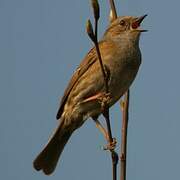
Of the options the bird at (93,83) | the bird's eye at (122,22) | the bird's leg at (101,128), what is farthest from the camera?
the bird's eye at (122,22)

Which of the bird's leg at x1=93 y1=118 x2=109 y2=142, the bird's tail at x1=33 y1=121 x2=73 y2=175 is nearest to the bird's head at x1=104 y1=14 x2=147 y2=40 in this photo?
the bird's leg at x1=93 y1=118 x2=109 y2=142

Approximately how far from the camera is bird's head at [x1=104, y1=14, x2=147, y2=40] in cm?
671

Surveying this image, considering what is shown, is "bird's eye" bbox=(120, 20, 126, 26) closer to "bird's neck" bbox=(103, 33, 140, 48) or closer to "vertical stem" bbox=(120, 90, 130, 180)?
"bird's neck" bbox=(103, 33, 140, 48)

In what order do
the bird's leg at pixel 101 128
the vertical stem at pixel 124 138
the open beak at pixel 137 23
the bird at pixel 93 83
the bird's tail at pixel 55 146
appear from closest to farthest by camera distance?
the vertical stem at pixel 124 138 → the bird's leg at pixel 101 128 → the bird at pixel 93 83 → the open beak at pixel 137 23 → the bird's tail at pixel 55 146

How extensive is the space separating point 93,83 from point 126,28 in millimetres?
1183

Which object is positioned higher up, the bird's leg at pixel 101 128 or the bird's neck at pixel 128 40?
the bird's neck at pixel 128 40

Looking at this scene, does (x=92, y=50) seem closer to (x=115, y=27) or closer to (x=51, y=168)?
(x=115, y=27)

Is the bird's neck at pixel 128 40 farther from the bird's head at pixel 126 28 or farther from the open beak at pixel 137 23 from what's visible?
the open beak at pixel 137 23

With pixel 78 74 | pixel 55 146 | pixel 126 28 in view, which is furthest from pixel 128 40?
pixel 55 146

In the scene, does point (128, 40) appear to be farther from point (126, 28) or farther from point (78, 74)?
point (78, 74)

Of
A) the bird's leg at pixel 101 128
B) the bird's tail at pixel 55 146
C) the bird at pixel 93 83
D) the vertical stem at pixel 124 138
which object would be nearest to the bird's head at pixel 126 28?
the bird at pixel 93 83

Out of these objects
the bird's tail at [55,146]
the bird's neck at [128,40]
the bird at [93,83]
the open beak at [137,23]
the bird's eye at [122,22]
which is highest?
the bird's eye at [122,22]

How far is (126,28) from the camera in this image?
7.06 metres

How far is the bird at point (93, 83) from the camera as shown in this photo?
620cm
